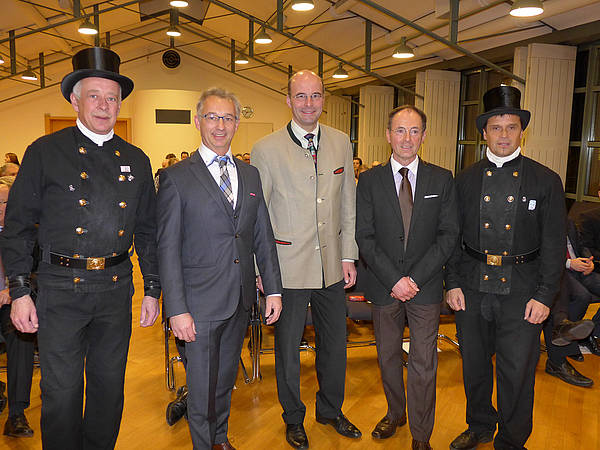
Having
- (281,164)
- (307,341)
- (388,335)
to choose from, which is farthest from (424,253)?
(307,341)

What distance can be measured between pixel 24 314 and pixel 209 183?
97 centimetres

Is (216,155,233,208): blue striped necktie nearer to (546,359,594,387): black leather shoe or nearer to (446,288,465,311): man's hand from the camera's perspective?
(446,288,465,311): man's hand

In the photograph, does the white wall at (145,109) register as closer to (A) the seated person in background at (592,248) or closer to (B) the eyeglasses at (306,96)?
(A) the seated person in background at (592,248)

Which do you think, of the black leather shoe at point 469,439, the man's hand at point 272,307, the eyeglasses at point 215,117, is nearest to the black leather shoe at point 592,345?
the black leather shoe at point 469,439

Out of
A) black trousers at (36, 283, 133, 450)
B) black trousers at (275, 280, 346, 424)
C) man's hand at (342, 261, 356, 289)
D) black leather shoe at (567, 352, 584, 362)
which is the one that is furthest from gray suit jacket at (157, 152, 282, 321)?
black leather shoe at (567, 352, 584, 362)

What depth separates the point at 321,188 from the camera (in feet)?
9.53

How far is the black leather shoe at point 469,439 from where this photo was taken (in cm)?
293

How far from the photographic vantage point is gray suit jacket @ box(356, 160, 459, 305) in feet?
9.07

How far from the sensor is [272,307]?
2.70 m

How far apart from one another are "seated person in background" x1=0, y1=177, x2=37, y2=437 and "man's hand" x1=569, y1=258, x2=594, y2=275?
426 centimetres

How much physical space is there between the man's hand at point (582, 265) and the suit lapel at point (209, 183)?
11.2ft

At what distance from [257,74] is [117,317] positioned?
569 inches

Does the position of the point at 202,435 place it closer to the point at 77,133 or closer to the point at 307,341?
the point at 77,133

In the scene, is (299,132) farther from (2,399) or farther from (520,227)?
(2,399)
